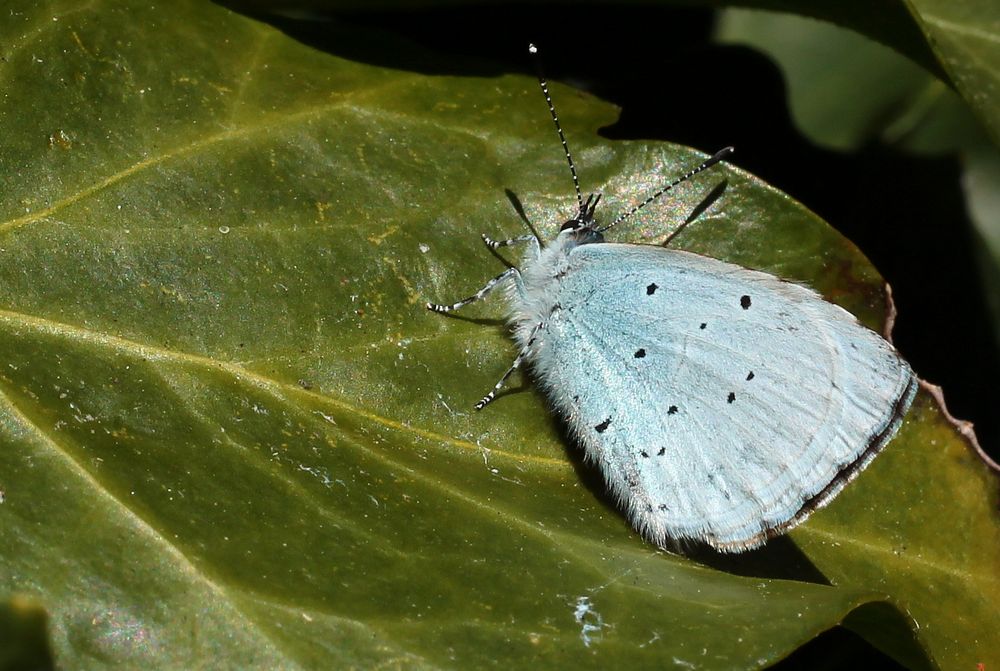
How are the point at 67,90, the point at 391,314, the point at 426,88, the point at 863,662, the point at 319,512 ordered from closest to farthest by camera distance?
the point at 319,512
the point at 67,90
the point at 391,314
the point at 426,88
the point at 863,662

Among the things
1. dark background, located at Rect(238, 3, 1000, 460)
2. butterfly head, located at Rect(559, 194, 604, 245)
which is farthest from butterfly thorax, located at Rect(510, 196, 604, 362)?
dark background, located at Rect(238, 3, 1000, 460)

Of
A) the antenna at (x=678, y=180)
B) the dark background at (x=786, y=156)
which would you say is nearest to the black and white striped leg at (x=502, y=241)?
the antenna at (x=678, y=180)

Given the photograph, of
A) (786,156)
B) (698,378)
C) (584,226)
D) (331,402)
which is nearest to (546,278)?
(584,226)

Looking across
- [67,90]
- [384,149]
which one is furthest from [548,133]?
[67,90]

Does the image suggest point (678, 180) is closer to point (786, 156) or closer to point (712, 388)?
point (712, 388)

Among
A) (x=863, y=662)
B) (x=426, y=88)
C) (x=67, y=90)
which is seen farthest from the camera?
(x=863, y=662)

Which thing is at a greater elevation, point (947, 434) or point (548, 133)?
point (548, 133)

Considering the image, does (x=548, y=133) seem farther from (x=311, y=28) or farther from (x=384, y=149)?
(x=311, y=28)
